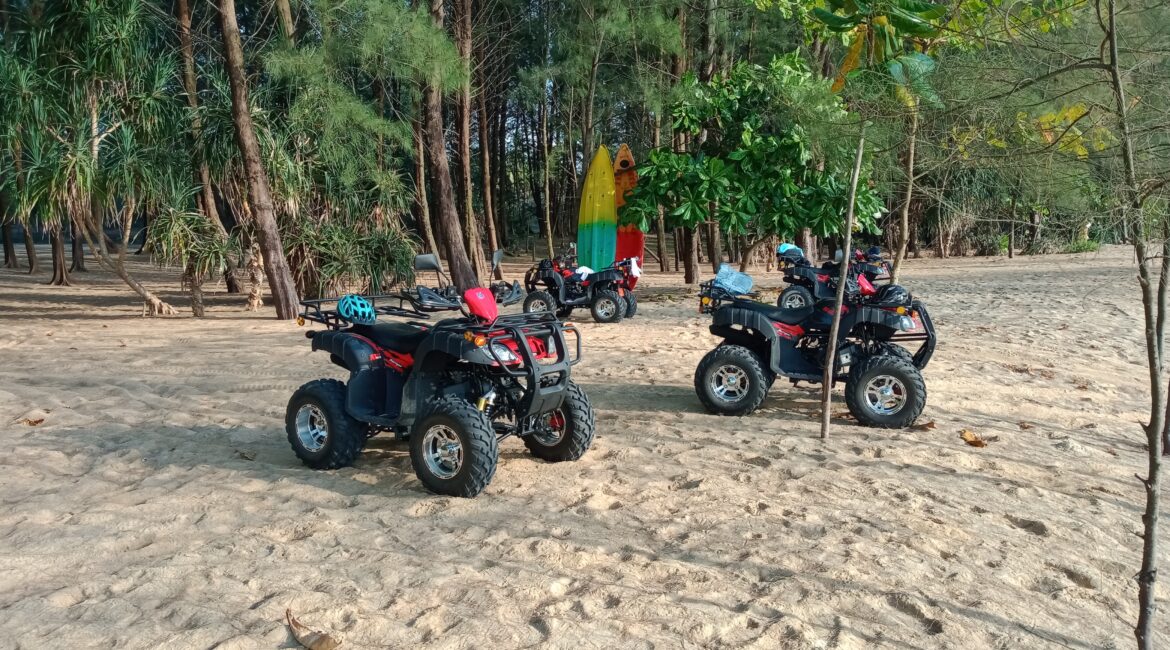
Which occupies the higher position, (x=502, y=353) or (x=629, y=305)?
(x=502, y=353)

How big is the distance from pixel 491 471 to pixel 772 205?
1074 centimetres

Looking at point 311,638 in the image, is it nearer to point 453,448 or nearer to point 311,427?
point 453,448

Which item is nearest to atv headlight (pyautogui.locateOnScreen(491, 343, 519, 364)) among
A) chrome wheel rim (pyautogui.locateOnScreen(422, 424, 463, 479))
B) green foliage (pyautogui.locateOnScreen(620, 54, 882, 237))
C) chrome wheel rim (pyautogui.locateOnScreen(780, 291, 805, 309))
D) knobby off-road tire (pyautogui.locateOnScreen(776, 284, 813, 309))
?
chrome wheel rim (pyautogui.locateOnScreen(422, 424, 463, 479))

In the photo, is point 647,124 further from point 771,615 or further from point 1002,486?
point 771,615

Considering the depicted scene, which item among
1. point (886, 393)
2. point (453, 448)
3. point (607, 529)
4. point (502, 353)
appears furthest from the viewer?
point (886, 393)

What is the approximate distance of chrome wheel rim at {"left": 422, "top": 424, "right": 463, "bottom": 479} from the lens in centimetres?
464

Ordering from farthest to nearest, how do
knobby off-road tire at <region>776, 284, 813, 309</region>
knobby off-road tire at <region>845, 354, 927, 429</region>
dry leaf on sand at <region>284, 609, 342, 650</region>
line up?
knobby off-road tire at <region>776, 284, 813, 309</region>, knobby off-road tire at <region>845, 354, 927, 429</region>, dry leaf on sand at <region>284, 609, 342, 650</region>

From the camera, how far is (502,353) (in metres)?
4.56

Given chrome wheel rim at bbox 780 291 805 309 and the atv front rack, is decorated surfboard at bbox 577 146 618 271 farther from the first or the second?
the atv front rack

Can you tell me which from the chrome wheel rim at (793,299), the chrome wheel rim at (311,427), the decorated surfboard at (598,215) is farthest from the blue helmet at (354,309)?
the decorated surfboard at (598,215)

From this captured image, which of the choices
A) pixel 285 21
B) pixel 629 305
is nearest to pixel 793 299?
pixel 629 305

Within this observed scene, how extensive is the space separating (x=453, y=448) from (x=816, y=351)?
3.29 meters

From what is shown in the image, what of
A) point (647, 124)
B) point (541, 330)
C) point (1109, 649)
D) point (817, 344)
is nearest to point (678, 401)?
point (817, 344)

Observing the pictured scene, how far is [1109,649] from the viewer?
10.1ft
